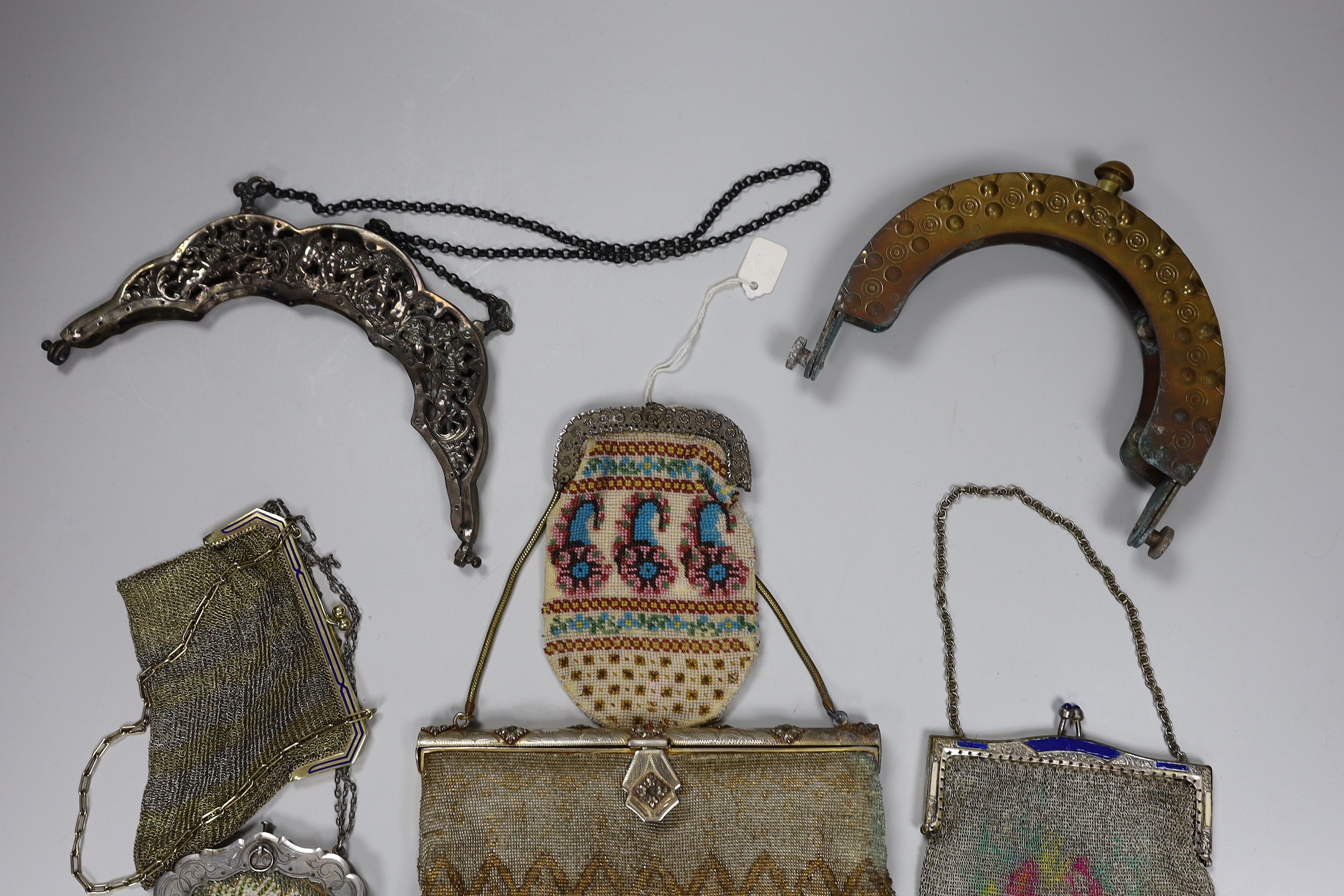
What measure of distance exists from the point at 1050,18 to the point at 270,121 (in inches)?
65.2

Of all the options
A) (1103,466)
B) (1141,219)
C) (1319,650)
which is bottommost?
(1319,650)

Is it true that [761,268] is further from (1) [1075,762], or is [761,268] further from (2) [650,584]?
(1) [1075,762]

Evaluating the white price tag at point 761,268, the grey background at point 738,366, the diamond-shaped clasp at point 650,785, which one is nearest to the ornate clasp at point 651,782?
the diamond-shaped clasp at point 650,785

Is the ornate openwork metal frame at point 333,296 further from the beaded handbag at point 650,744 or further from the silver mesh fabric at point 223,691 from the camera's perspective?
the silver mesh fabric at point 223,691

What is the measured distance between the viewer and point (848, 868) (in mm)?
1570

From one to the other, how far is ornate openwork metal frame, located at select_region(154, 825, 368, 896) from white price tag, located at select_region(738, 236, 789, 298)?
4.16ft

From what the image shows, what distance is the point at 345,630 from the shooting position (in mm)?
1721

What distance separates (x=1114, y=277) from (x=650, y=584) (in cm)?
107

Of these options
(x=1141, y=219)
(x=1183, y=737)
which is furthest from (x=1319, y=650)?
(x=1141, y=219)

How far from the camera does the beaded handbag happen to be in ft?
5.15

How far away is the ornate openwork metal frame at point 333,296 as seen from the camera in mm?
1770

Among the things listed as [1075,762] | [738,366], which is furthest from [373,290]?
[1075,762]

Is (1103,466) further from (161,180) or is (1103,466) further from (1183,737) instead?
(161,180)

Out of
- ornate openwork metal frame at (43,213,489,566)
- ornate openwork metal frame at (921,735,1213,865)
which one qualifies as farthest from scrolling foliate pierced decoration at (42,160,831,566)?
ornate openwork metal frame at (921,735,1213,865)
